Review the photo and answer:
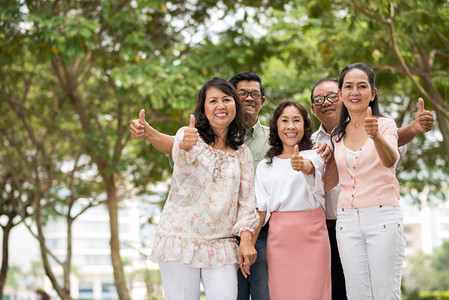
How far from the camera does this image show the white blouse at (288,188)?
3.51m

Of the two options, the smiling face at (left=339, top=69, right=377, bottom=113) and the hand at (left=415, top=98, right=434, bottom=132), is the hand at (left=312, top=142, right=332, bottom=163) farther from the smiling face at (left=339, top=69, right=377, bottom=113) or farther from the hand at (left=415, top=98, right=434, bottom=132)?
the hand at (left=415, top=98, right=434, bottom=132)

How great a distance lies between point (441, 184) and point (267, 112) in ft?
20.8

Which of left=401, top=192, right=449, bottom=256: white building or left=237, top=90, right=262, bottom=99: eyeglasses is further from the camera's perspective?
left=401, top=192, right=449, bottom=256: white building

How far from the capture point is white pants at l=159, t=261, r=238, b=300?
3.38m

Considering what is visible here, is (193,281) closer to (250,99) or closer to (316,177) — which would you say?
(316,177)

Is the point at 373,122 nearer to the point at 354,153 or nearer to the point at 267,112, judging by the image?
the point at 354,153

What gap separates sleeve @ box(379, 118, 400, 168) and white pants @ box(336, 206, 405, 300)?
34cm

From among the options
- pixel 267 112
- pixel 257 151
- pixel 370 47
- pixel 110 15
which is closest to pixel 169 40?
pixel 110 15

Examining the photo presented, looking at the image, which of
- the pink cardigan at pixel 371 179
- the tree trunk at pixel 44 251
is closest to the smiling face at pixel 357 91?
the pink cardigan at pixel 371 179

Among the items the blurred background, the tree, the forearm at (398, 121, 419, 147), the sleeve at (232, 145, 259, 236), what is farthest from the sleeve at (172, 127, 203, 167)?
the tree

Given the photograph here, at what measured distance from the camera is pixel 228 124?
361 cm

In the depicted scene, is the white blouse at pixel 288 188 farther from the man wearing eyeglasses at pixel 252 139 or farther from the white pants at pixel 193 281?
the white pants at pixel 193 281

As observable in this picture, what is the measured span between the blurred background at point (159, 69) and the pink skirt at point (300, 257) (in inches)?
154

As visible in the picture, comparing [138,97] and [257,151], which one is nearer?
[257,151]
